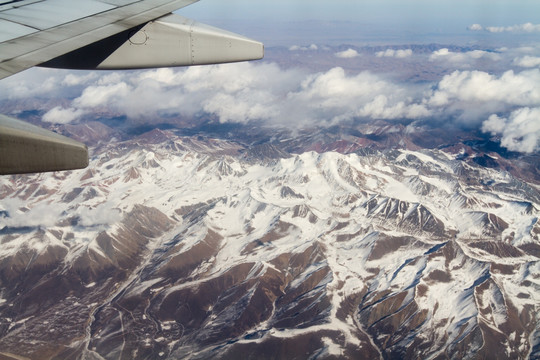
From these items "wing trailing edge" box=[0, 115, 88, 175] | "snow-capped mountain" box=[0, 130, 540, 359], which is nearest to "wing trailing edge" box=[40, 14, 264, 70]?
"wing trailing edge" box=[0, 115, 88, 175]

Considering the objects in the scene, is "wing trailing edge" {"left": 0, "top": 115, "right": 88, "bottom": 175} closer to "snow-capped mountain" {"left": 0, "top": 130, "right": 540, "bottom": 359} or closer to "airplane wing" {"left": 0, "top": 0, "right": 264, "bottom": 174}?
"airplane wing" {"left": 0, "top": 0, "right": 264, "bottom": 174}

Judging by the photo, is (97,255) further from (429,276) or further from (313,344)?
(429,276)

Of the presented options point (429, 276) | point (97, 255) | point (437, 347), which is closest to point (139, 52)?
point (437, 347)

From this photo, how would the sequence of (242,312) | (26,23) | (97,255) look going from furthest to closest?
(97,255)
(242,312)
(26,23)

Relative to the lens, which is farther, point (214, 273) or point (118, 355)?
point (214, 273)

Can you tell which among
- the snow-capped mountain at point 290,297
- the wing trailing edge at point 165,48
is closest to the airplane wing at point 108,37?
the wing trailing edge at point 165,48

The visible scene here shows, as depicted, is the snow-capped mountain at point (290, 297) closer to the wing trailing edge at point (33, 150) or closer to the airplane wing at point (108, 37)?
the airplane wing at point (108, 37)
